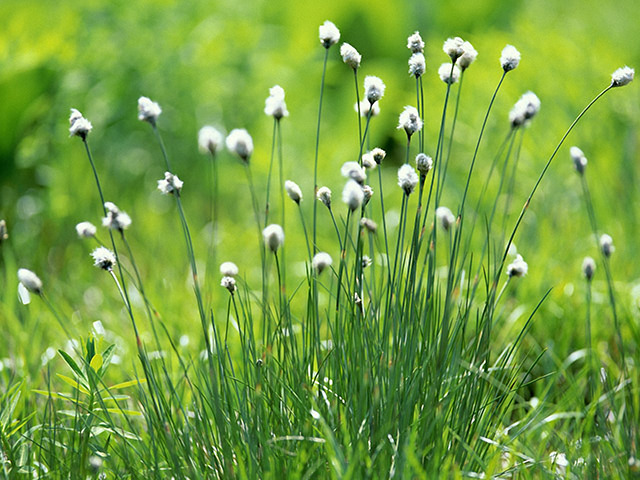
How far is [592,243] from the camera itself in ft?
9.00

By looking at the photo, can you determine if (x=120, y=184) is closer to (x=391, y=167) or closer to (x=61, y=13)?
(x=61, y=13)

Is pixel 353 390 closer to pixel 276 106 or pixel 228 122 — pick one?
pixel 276 106

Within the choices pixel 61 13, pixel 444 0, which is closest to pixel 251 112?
pixel 61 13

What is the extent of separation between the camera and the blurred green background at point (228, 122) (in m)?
2.92

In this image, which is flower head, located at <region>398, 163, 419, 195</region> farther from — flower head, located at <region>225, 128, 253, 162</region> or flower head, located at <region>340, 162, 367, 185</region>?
flower head, located at <region>225, 128, 253, 162</region>

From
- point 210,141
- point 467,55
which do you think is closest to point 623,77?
point 467,55

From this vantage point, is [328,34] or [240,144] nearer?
[240,144]

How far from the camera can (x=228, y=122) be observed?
423 cm

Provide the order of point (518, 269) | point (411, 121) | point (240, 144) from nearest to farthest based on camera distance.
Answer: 1. point (240, 144)
2. point (411, 121)
3. point (518, 269)

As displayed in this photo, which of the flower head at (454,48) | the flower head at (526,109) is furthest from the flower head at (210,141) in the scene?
the flower head at (526,109)

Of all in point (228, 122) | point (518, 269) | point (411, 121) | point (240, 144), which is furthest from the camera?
point (228, 122)

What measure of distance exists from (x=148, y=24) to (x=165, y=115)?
51 cm

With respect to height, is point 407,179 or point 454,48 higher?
point 454,48

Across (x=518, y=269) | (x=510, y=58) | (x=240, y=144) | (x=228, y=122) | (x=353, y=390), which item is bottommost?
(x=353, y=390)
